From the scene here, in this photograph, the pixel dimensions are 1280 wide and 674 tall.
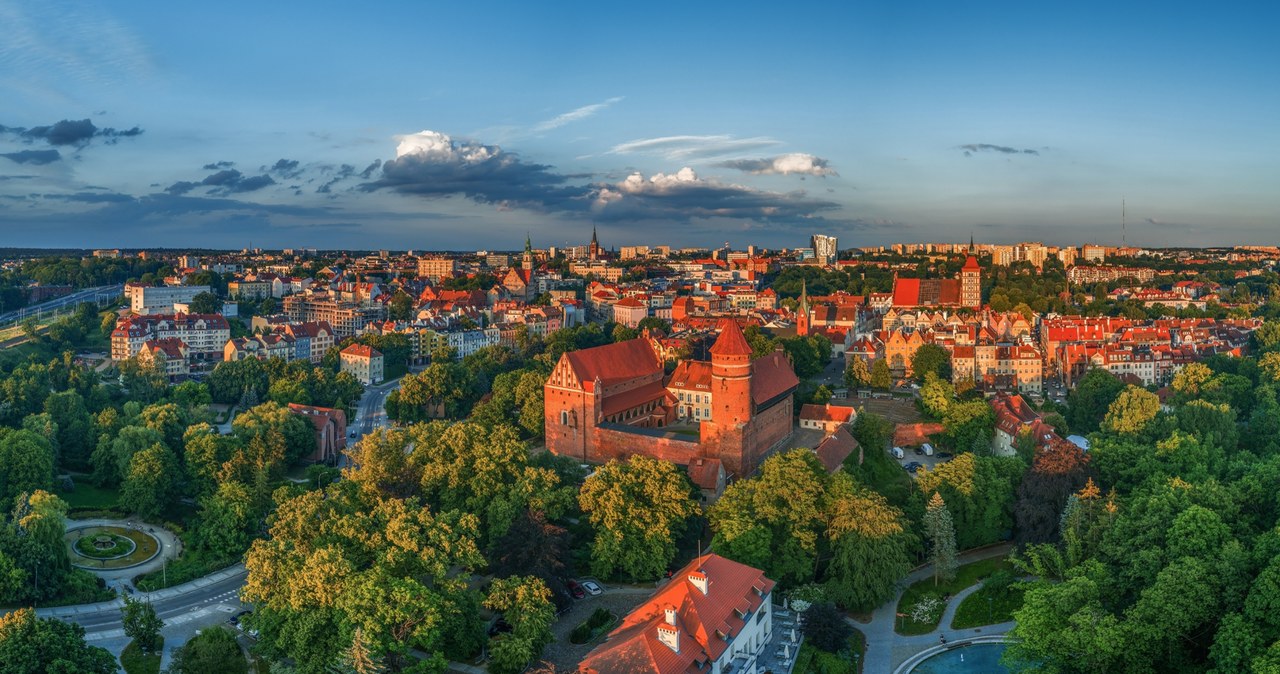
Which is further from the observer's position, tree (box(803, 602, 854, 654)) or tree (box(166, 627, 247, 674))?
tree (box(803, 602, 854, 654))

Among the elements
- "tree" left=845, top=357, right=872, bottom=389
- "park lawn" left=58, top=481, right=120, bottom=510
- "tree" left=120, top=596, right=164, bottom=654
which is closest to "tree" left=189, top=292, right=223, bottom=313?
"park lawn" left=58, top=481, right=120, bottom=510

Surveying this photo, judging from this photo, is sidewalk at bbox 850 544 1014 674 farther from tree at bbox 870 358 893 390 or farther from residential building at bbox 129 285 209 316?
residential building at bbox 129 285 209 316

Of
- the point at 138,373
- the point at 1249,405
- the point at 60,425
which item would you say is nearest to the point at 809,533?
the point at 1249,405

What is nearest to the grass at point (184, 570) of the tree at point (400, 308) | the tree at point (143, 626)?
the tree at point (143, 626)

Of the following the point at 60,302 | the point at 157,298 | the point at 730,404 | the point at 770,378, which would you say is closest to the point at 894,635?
the point at 730,404

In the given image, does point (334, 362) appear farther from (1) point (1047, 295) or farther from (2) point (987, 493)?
(1) point (1047, 295)

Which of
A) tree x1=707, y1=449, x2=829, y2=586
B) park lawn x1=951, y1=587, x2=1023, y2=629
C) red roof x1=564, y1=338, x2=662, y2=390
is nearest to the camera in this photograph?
park lawn x1=951, y1=587, x2=1023, y2=629
